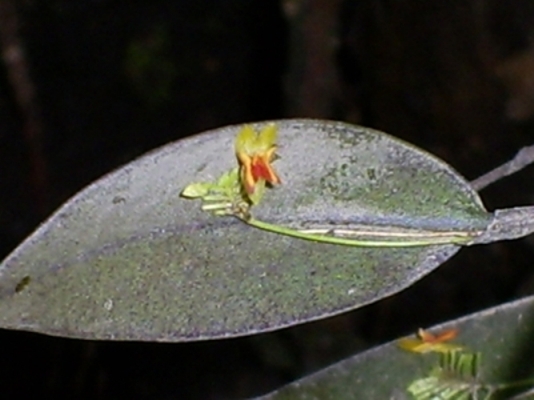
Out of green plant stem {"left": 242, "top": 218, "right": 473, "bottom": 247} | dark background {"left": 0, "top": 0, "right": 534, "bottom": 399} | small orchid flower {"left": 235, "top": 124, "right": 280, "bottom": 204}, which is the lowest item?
dark background {"left": 0, "top": 0, "right": 534, "bottom": 399}

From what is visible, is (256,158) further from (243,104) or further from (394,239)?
(243,104)

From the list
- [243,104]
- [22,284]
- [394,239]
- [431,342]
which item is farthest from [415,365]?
[243,104]

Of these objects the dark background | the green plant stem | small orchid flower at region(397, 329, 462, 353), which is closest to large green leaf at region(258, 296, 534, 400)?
small orchid flower at region(397, 329, 462, 353)

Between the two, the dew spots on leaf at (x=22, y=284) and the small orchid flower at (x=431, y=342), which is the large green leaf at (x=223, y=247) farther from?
the small orchid flower at (x=431, y=342)

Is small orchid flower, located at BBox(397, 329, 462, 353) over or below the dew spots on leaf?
below

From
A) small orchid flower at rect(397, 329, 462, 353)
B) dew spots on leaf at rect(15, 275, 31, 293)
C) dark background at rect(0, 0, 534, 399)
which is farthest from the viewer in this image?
dark background at rect(0, 0, 534, 399)

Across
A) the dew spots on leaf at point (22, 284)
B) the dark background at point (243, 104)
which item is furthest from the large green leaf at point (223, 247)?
the dark background at point (243, 104)

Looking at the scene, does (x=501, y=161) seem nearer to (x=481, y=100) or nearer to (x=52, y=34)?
(x=481, y=100)

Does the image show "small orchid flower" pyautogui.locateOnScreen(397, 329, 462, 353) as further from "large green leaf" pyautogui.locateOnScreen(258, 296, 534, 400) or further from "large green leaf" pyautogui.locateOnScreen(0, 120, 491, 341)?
"large green leaf" pyautogui.locateOnScreen(0, 120, 491, 341)
